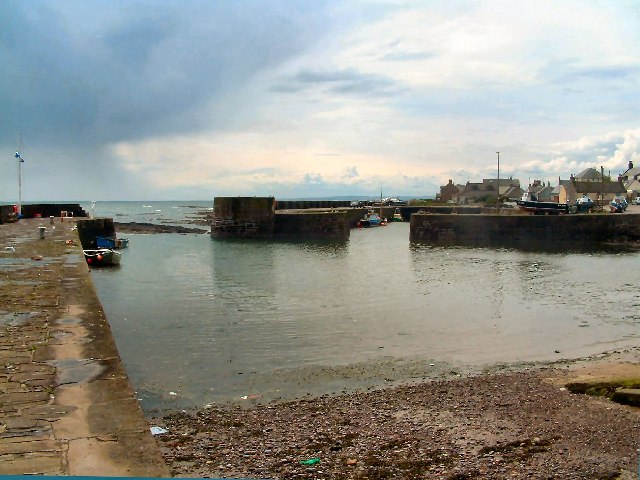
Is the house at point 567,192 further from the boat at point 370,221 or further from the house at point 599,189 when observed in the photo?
the boat at point 370,221

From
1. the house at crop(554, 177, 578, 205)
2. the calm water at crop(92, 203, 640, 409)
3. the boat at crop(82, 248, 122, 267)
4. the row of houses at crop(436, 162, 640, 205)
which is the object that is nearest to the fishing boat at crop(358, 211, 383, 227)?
the row of houses at crop(436, 162, 640, 205)

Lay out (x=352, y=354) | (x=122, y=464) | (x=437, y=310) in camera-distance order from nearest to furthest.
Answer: (x=122, y=464) < (x=352, y=354) < (x=437, y=310)

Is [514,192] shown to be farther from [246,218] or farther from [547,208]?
[246,218]

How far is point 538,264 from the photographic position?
29.1m

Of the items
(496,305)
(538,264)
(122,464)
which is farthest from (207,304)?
(538,264)

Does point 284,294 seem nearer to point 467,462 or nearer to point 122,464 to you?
point 467,462

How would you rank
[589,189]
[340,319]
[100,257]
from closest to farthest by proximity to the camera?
1. [340,319]
2. [100,257]
3. [589,189]

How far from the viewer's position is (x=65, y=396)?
527 cm

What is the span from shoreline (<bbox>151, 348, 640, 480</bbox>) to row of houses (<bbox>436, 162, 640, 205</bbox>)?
59995mm

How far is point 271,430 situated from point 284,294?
12.1 metres

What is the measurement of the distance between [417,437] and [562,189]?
84015 mm

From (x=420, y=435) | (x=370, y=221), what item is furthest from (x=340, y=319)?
(x=370, y=221)

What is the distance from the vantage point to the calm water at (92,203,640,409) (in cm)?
1045

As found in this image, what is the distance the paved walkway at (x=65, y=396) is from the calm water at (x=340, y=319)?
6.35 ft
